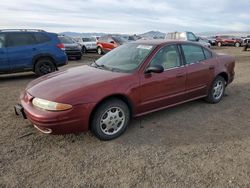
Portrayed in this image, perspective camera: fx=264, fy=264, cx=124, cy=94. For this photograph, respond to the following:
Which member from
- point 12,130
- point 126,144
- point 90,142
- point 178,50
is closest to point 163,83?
point 178,50

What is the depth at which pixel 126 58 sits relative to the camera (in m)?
4.88

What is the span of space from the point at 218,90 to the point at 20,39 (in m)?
6.91

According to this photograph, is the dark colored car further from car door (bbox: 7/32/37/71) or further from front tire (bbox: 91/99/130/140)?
car door (bbox: 7/32/37/71)

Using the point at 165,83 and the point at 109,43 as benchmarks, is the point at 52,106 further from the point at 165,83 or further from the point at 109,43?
the point at 109,43

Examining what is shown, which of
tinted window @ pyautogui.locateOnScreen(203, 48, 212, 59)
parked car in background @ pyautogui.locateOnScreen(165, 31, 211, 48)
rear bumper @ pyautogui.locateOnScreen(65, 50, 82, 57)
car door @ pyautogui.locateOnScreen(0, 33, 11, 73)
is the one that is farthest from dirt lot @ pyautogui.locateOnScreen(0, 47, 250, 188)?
parked car in background @ pyautogui.locateOnScreen(165, 31, 211, 48)

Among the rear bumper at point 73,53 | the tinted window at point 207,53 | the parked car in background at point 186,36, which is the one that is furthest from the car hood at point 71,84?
the parked car in background at point 186,36

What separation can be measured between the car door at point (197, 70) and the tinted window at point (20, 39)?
20.3 ft

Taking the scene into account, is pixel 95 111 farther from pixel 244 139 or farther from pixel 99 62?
pixel 244 139

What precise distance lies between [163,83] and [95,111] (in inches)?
56.0

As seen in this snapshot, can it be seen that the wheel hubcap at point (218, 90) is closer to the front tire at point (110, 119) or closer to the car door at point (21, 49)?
the front tire at point (110, 119)

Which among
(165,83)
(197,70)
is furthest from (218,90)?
(165,83)

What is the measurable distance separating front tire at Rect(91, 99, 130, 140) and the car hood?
1.04ft

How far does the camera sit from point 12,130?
14.7 ft

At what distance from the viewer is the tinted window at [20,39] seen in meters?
9.13
